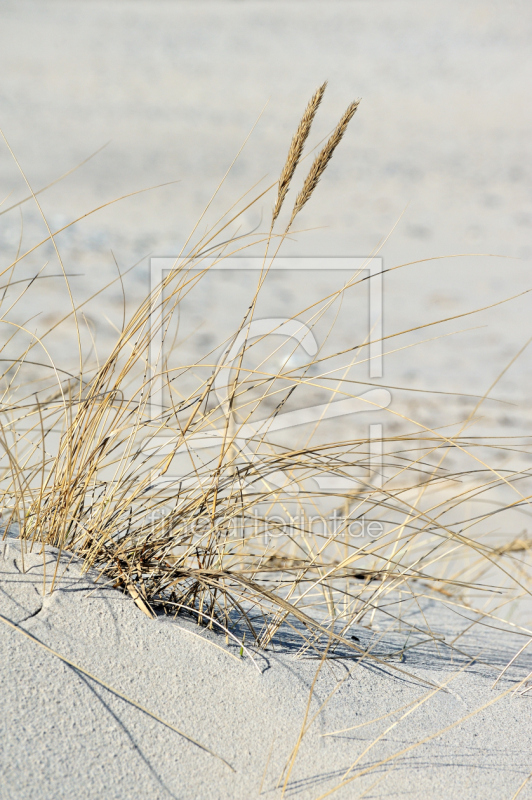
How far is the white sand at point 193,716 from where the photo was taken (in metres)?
0.74

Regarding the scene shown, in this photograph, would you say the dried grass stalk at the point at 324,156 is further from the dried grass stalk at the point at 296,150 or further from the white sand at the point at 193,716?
the white sand at the point at 193,716

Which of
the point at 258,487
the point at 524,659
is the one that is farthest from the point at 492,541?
the point at 524,659

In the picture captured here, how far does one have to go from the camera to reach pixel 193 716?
0.82 metres

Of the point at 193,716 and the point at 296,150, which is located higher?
the point at 296,150

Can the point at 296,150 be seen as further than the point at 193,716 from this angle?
Yes

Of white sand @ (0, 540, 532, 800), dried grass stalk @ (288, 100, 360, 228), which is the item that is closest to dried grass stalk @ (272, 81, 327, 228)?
dried grass stalk @ (288, 100, 360, 228)

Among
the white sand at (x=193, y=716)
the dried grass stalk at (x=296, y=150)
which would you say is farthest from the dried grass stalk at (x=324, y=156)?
the white sand at (x=193, y=716)

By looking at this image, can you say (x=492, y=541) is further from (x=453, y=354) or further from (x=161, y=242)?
(x=161, y=242)

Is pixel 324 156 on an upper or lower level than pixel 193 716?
upper

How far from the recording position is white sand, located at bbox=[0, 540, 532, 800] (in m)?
0.74

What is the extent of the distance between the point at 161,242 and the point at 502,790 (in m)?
3.93

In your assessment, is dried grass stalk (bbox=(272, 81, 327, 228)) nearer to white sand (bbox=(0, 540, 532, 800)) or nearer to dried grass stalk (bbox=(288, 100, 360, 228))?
dried grass stalk (bbox=(288, 100, 360, 228))

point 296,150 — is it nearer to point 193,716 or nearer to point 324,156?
point 324,156

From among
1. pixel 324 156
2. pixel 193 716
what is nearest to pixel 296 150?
pixel 324 156
